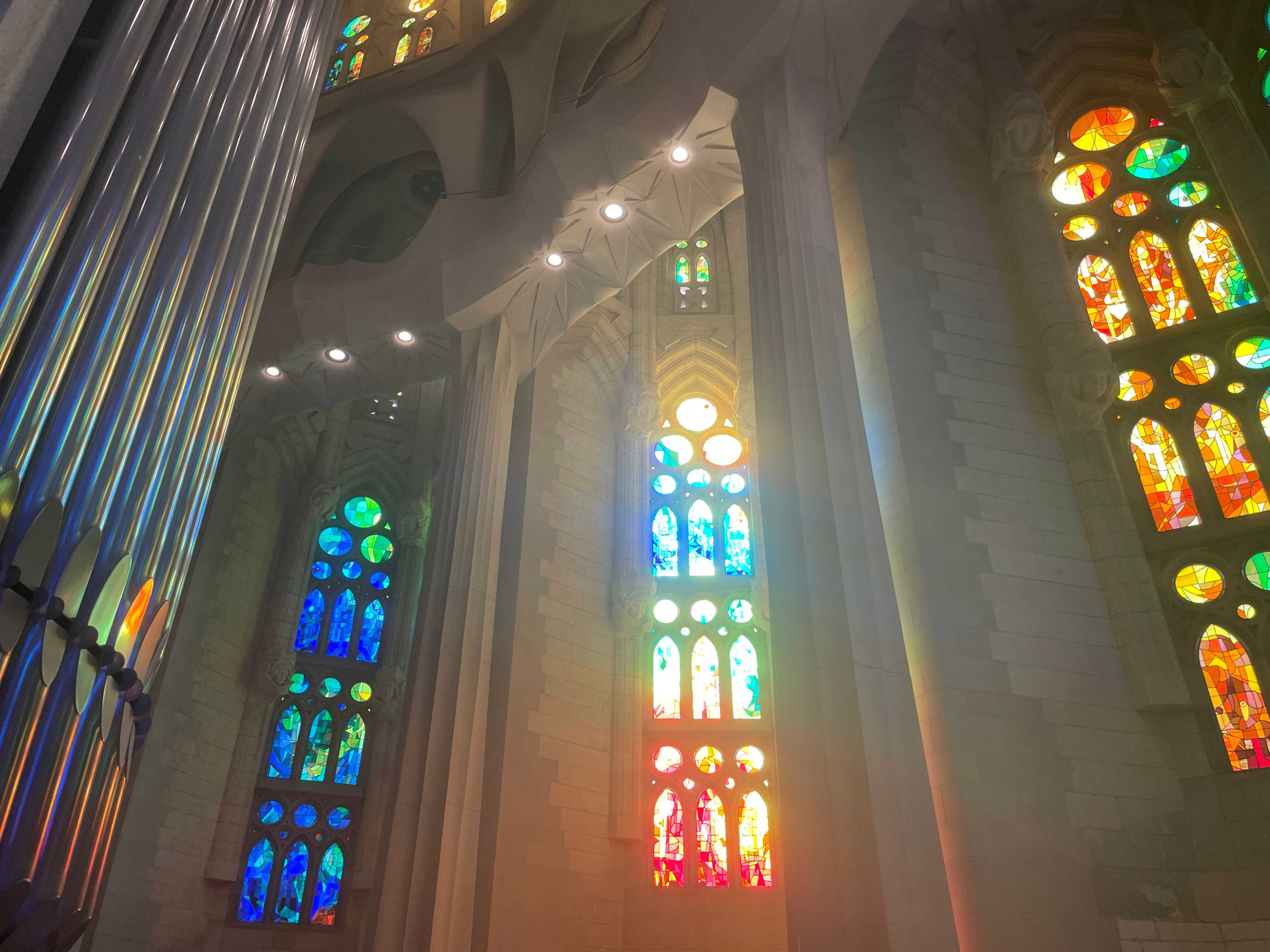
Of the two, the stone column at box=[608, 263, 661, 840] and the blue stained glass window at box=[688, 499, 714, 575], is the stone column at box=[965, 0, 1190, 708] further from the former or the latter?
the blue stained glass window at box=[688, 499, 714, 575]

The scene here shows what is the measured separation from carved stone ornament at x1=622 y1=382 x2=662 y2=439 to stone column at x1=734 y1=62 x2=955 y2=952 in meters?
5.99

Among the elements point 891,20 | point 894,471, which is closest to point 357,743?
point 894,471

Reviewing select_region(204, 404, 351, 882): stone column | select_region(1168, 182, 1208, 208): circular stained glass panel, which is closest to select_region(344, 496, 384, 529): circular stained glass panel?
select_region(204, 404, 351, 882): stone column

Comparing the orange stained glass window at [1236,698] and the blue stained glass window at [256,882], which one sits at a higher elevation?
the orange stained glass window at [1236,698]

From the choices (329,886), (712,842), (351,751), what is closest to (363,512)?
(351,751)

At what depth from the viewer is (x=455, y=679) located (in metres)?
9.63

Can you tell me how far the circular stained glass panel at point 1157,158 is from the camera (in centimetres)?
955

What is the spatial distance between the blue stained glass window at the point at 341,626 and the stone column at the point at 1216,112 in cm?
1375

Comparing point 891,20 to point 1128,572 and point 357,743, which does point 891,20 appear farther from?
point 357,743

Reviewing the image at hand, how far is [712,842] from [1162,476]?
7.18 metres

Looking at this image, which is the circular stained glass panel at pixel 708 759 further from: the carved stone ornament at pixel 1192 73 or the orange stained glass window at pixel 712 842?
the carved stone ornament at pixel 1192 73

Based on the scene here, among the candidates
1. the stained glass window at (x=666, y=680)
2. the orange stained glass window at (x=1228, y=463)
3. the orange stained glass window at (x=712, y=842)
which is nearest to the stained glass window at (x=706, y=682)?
the stained glass window at (x=666, y=680)

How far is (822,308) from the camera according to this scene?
6949mm

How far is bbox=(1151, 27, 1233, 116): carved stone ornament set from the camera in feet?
29.6
